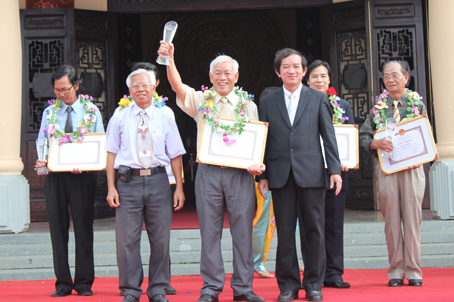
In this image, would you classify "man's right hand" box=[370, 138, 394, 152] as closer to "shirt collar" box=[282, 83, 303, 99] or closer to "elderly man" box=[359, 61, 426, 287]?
"elderly man" box=[359, 61, 426, 287]

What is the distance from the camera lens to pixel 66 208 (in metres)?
4.88

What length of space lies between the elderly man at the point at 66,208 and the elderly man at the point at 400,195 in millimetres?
2627

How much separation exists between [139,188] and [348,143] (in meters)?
2.06

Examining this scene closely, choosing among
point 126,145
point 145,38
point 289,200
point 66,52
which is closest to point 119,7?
point 66,52

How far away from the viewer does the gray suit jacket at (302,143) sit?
4.21 m

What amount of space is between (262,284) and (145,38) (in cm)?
787

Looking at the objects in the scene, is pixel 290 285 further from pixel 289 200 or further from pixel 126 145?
pixel 126 145

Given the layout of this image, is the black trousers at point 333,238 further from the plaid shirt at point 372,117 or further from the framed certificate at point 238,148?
the framed certificate at point 238,148

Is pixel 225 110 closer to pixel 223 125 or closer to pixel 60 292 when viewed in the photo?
pixel 223 125

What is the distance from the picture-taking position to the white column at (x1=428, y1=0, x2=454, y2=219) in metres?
7.04

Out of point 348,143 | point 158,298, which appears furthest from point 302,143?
point 158,298

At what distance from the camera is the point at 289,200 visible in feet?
14.1

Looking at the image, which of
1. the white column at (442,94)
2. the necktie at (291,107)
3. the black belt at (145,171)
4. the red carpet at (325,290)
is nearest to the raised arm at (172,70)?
the black belt at (145,171)

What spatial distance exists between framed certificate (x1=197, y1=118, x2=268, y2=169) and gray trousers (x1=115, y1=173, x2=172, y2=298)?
1.38 feet
